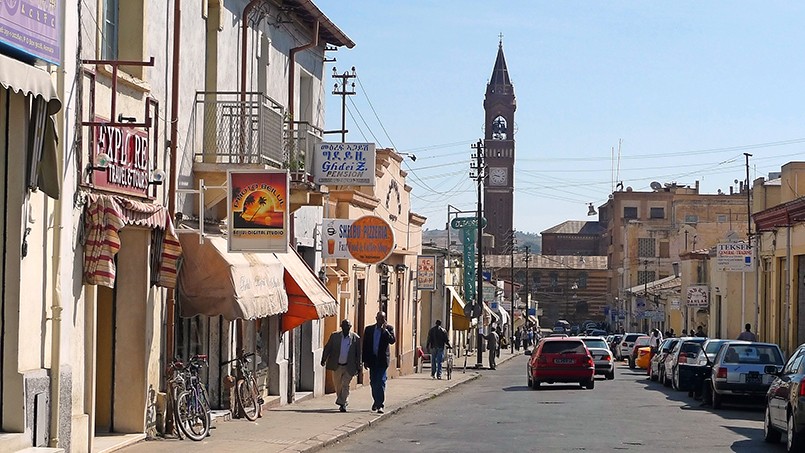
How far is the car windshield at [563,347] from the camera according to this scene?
3603cm

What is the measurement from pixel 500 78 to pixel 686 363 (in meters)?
126

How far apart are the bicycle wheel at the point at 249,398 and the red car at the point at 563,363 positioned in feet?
49.4

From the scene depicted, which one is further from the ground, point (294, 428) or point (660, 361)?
point (294, 428)

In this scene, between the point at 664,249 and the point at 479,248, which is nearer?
the point at 479,248

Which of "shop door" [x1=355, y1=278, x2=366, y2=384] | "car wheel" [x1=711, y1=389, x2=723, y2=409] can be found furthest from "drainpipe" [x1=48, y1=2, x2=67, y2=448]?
"shop door" [x1=355, y1=278, x2=366, y2=384]

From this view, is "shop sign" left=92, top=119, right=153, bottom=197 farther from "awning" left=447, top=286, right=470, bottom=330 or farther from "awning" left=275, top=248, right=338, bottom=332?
"awning" left=447, top=286, right=470, bottom=330

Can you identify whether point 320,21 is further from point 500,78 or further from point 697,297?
point 500,78

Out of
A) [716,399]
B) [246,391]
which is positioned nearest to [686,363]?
[716,399]

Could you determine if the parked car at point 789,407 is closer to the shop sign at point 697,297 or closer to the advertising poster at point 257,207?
the advertising poster at point 257,207

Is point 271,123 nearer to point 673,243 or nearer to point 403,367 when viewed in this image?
point 403,367

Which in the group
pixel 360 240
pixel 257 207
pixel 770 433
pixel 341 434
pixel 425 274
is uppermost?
pixel 257 207

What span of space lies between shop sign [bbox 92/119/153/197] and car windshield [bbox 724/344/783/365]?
15.1m

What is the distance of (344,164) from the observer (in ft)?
84.5

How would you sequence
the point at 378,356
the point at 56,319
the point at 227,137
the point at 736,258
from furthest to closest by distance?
the point at 736,258 < the point at 378,356 < the point at 227,137 < the point at 56,319
